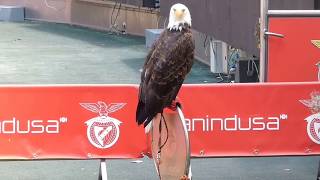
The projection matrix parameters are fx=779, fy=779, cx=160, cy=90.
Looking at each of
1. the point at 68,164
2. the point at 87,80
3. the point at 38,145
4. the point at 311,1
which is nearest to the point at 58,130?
the point at 38,145

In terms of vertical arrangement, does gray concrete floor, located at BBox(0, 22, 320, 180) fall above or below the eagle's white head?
below

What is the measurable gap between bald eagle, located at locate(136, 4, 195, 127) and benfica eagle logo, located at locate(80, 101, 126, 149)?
1.41m

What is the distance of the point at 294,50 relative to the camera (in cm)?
898

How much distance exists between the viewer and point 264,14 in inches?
345

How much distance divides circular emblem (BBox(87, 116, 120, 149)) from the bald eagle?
1455mm

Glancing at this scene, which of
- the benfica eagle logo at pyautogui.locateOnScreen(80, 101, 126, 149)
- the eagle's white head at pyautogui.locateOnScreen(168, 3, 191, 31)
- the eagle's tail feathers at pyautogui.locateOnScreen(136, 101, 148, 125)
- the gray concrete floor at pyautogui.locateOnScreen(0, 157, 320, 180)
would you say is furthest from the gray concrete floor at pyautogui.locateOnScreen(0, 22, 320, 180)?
the eagle's white head at pyautogui.locateOnScreen(168, 3, 191, 31)

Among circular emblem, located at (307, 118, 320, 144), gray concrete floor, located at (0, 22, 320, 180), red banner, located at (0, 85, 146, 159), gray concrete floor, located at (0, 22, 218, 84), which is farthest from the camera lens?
gray concrete floor, located at (0, 22, 218, 84)

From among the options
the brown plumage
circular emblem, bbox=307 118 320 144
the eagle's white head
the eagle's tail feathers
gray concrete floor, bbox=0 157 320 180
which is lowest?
gray concrete floor, bbox=0 157 320 180

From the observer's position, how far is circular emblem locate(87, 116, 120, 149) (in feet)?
26.0

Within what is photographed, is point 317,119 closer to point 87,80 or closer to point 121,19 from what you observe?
point 87,80

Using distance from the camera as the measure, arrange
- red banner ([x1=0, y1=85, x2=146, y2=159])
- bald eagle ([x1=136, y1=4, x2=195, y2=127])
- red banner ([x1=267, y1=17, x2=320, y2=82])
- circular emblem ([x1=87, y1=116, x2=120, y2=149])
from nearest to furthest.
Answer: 1. bald eagle ([x1=136, y1=4, x2=195, y2=127])
2. red banner ([x1=0, y1=85, x2=146, y2=159])
3. circular emblem ([x1=87, y1=116, x2=120, y2=149])
4. red banner ([x1=267, y1=17, x2=320, y2=82])

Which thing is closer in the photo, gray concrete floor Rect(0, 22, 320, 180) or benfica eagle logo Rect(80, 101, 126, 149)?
benfica eagle logo Rect(80, 101, 126, 149)

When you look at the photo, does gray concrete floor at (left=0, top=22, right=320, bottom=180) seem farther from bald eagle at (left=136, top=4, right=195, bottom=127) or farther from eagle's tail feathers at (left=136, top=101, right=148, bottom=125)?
bald eagle at (left=136, top=4, right=195, bottom=127)

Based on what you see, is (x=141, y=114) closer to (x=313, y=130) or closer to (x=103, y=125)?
(x=103, y=125)
